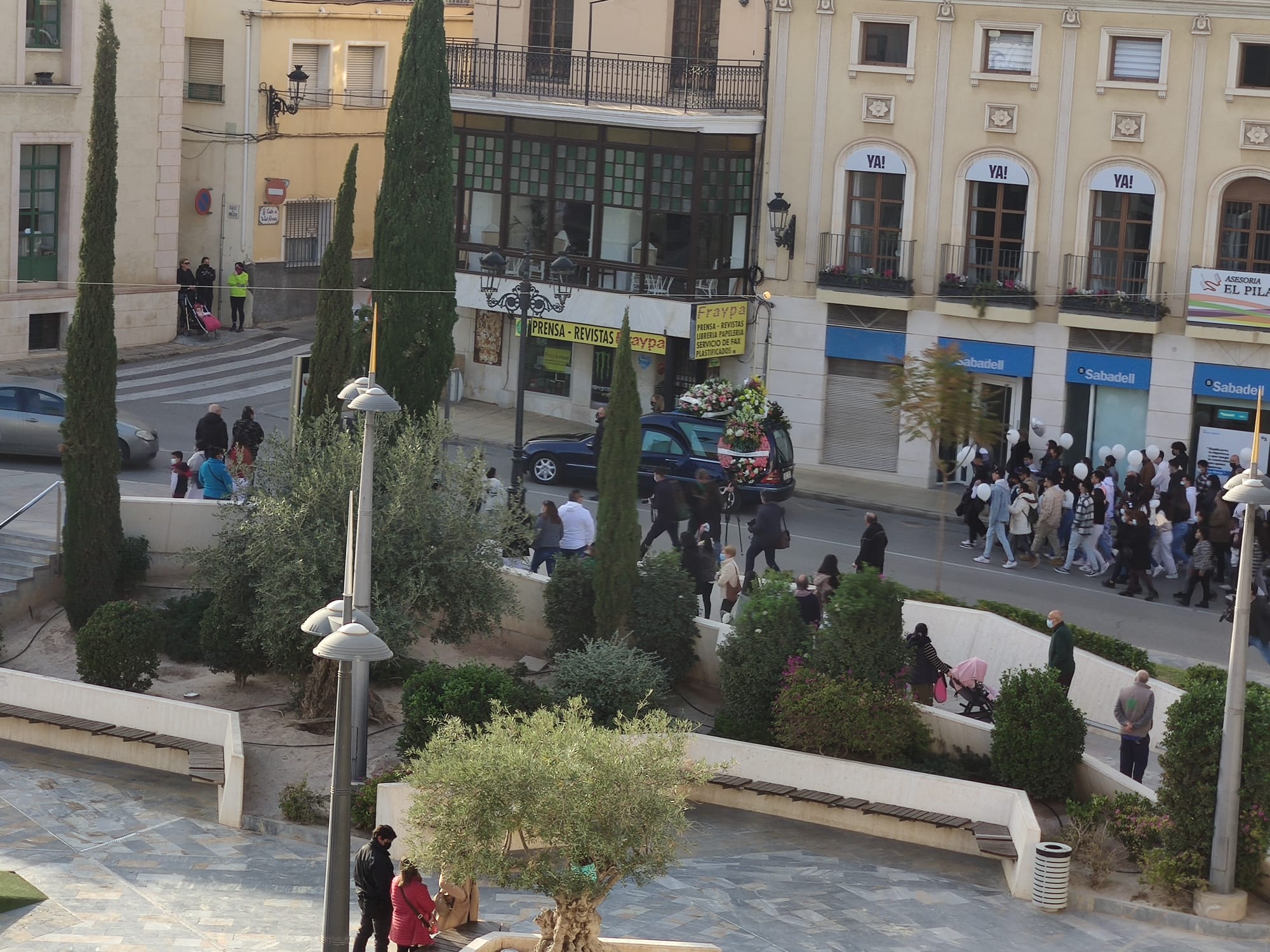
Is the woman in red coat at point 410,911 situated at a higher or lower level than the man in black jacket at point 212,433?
lower

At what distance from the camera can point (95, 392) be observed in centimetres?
2412

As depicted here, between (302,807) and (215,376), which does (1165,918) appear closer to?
(302,807)

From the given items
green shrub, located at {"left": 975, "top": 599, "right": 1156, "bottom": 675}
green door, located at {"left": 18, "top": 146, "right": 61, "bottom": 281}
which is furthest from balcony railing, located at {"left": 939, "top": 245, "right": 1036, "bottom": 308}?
green door, located at {"left": 18, "top": 146, "right": 61, "bottom": 281}

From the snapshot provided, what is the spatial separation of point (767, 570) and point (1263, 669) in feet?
21.5

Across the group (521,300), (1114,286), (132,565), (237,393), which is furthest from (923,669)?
(237,393)

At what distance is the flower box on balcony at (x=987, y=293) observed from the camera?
3378cm

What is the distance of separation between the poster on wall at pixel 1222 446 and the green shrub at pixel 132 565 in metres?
16.6

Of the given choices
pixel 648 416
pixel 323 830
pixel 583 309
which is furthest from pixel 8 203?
pixel 323 830

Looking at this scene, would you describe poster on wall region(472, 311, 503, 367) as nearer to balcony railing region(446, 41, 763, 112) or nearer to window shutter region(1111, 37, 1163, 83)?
balcony railing region(446, 41, 763, 112)

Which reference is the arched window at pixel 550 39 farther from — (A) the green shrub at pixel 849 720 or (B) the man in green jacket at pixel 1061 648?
(A) the green shrub at pixel 849 720

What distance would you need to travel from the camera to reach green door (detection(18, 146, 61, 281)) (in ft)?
125

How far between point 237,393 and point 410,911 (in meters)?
23.2

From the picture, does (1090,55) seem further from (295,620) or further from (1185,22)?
(295,620)

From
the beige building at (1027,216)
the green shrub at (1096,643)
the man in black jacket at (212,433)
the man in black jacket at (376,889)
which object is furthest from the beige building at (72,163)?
the man in black jacket at (376,889)
